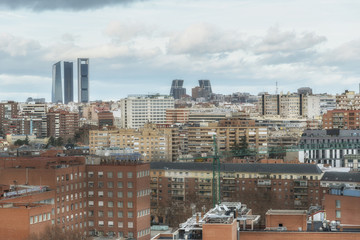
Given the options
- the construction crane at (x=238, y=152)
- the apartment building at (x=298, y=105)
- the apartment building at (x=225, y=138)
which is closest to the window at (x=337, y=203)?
the construction crane at (x=238, y=152)

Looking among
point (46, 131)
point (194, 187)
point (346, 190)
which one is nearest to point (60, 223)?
point (346, 190)

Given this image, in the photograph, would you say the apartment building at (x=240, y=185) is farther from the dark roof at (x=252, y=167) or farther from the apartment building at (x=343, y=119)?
the apartment building at (x=343, y=119)

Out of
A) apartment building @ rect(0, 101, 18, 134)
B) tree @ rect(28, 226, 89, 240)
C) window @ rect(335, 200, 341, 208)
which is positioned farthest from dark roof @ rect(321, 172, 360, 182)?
apartment building @ rect(0, 101, 18, 134)

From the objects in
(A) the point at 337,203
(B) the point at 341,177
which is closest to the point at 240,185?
(B) the point at 341,177

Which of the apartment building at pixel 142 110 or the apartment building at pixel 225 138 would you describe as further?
the apartment building at pixel 142 110

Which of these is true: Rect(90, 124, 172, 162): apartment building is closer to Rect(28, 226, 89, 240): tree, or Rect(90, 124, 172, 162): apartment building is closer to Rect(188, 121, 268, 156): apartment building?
Rect(188, 121, 268, 156): apartment building

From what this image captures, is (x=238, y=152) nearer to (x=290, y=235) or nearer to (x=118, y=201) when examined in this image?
(x=118, y=201)

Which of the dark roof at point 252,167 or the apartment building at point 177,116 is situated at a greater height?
the apartment building at point 177,116

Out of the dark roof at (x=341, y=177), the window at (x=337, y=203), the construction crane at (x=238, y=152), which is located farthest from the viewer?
the construction crane at (x=238, y=152)
